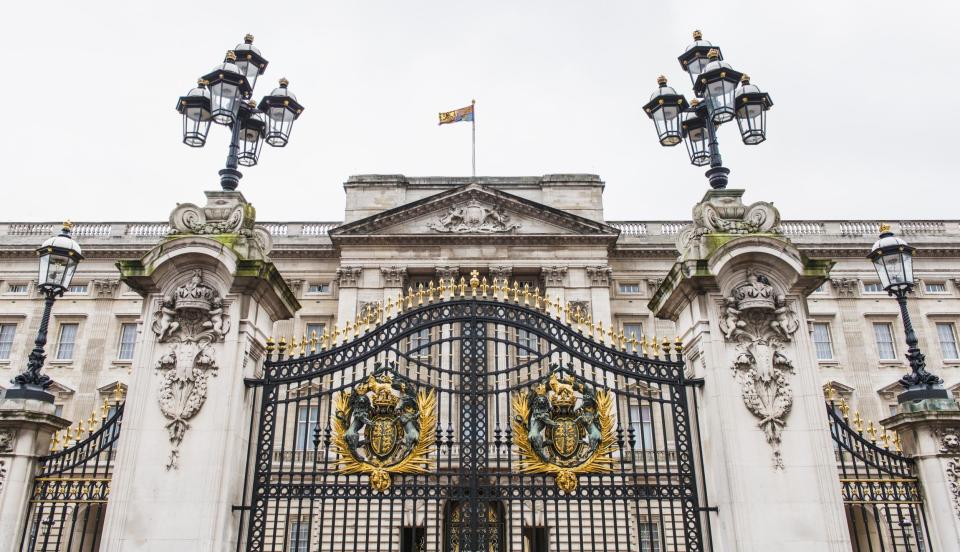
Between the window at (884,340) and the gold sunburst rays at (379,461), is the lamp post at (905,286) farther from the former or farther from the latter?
the window at (884,340)

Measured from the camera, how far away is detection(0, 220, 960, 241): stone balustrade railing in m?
36.8

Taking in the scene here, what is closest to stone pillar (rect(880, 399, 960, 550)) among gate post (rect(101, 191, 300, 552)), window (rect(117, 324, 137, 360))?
gate post (rect(101, 191, 300, 552))

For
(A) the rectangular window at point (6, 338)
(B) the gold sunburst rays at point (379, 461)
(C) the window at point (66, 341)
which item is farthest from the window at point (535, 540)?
(A) the rectangular window at point (6, 338)

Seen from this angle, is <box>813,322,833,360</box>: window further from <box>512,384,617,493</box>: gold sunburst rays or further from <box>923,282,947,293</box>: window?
<box>512,384,617,493</box>: gold sunburst rays

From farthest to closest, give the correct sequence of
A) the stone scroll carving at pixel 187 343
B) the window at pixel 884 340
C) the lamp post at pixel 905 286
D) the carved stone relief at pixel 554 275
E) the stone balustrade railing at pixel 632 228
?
1. the stone balustrade railing at pixel 632 228
2. the window at pixel 884 340
3. the carved stone relief at pixel 554 275
4. the lamp post at pixel 905 286
5. the stone scroll carving at pixel 187 343

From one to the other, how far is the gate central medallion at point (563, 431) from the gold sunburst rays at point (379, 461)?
3.83 ft

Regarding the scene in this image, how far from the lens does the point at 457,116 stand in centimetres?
3459

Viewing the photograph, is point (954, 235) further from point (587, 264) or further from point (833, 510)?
point (833, 510)

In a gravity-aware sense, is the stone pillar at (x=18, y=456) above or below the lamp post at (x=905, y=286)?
below

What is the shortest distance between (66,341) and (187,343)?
31.3 meters

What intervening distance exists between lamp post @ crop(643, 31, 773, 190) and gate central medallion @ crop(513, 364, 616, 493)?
151 inches

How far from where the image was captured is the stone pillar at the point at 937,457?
8.56 metres

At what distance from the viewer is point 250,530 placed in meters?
8.60

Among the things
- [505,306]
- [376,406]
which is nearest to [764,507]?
[505,306]
